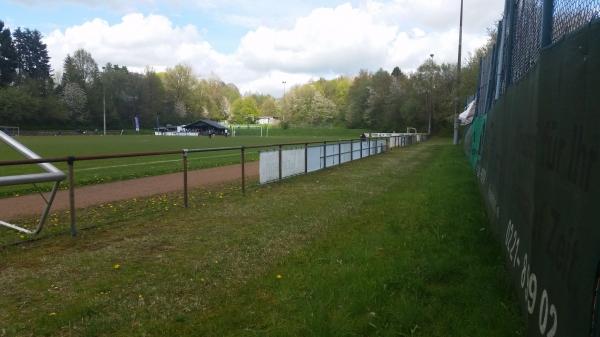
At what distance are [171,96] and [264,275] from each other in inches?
4999

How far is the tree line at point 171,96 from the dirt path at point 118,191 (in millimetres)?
42753

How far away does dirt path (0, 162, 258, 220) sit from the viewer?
9.51 meters

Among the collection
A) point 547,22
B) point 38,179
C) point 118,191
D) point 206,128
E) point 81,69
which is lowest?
point 206,128

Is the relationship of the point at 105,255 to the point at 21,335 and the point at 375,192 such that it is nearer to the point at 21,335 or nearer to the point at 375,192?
the point at 21,335

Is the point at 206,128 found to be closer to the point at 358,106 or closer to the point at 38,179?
the point at 358,106

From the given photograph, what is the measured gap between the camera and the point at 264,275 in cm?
508

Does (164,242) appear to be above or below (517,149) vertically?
below

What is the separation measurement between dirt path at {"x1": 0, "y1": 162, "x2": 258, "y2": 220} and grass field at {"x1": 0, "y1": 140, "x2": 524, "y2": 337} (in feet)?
4.40

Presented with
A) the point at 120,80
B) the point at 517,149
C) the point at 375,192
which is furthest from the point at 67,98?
the point at 517,149

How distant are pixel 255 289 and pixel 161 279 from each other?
1.03 metres

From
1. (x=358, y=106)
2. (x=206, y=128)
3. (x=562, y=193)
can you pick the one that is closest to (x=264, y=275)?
(x=562, y=193)

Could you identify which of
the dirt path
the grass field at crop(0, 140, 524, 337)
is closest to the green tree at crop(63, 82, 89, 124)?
the dirt path

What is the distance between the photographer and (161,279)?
498cm

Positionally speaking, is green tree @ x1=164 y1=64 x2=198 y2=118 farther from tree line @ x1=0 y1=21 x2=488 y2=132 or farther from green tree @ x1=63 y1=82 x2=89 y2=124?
green tree @ x1=63 y1=82 x2=89 y2=124
